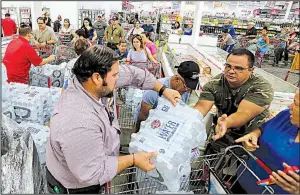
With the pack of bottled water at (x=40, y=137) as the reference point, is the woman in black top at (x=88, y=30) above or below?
above

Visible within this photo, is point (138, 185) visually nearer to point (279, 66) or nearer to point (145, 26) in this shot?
point (145, 26)

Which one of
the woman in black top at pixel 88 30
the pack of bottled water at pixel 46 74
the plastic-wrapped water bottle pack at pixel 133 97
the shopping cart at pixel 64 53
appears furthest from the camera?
the woman in black top at pixel 88 30

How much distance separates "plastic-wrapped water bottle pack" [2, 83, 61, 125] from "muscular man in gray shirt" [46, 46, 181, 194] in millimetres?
1728

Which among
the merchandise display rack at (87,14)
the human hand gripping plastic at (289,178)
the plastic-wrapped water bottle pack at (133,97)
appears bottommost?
the plastic-wrapped water bottle pack at (133,97)

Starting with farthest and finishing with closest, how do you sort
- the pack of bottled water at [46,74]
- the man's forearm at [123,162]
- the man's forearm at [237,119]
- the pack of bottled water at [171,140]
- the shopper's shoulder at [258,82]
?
1. the pack of bottled water at [46,74]
2. the shopper's shoulder at [258,82]
3. the man's forearm at [237,119]
4. the pack of bottled water at [171,140]
5. the man's forearm at [123,162]

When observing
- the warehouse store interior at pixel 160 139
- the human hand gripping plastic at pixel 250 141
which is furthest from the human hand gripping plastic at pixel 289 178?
the human hand gripping plastic at pixel 250 141

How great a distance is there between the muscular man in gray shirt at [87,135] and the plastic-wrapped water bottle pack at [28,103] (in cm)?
173

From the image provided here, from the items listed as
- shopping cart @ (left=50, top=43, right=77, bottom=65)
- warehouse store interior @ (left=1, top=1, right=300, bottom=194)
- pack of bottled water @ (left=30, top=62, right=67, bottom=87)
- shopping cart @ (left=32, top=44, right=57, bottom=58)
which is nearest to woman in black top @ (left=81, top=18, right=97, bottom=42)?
shopping cart @ (left=32, top=44, right=57, bottom=58)

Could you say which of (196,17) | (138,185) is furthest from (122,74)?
(196,17)

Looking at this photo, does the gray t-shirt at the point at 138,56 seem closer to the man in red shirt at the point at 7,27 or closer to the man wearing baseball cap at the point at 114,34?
the man wearing baseball cap at the point at 114,34

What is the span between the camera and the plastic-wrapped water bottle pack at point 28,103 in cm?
312

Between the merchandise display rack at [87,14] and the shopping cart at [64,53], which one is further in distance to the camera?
the merchandise display rack at [87,14]

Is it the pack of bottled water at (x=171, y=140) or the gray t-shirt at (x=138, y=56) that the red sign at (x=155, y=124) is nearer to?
the pack of bottled water at (x=171, y=140)

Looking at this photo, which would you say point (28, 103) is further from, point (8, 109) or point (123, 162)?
point (123, 162)
